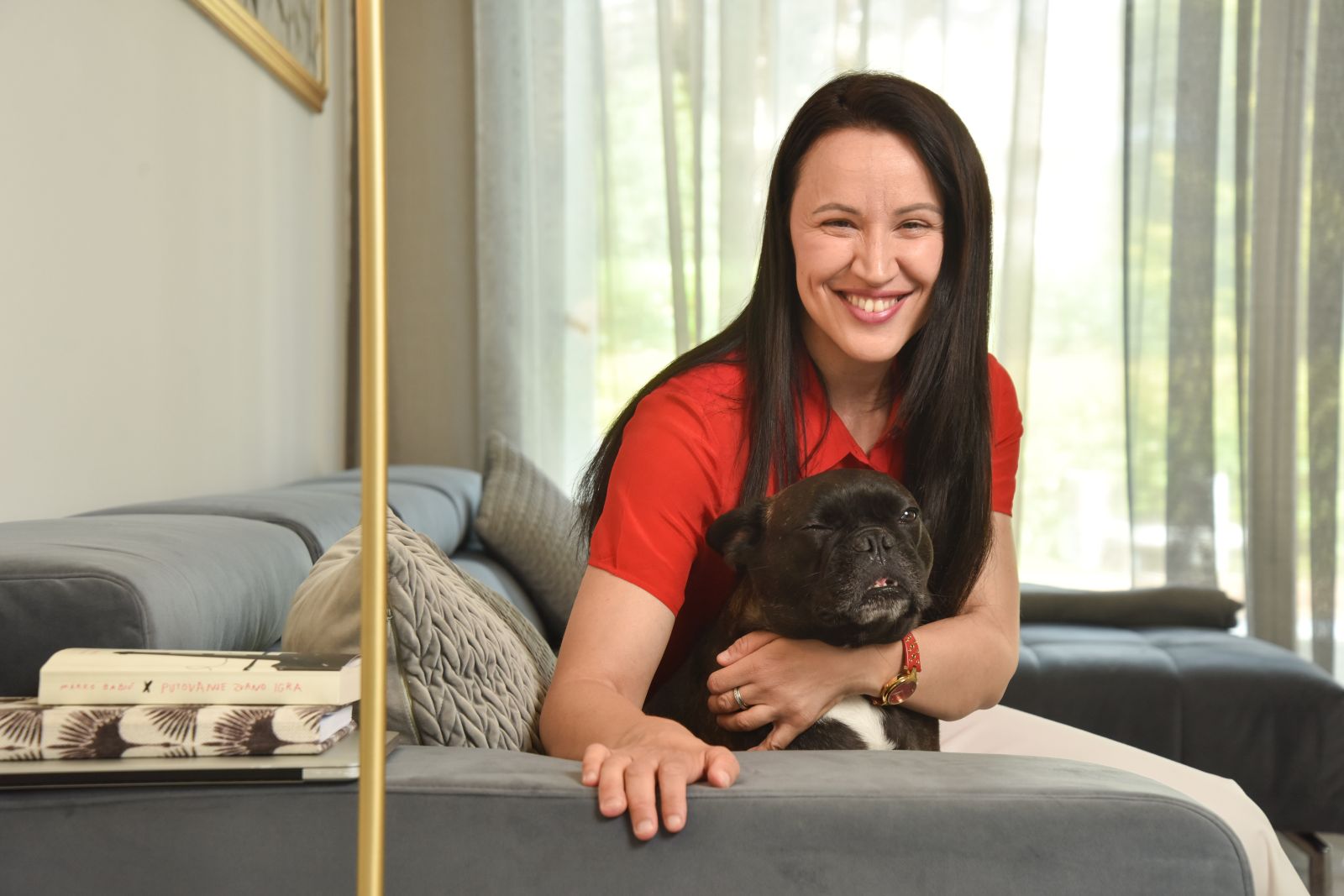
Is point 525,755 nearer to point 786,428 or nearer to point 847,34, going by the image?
point 786,428

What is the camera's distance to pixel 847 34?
3604mm

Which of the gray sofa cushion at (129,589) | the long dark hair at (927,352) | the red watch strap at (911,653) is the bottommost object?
the red watch strap at (911,653)

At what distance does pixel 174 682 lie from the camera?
875 millimetres

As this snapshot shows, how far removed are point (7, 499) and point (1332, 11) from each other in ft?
12.7

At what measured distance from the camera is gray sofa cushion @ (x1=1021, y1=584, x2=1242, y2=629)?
284 centimetres

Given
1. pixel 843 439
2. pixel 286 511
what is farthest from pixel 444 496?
pixel 843 439

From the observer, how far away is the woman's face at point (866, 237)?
4.24ft

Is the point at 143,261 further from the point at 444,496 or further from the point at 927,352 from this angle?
the point at 927,352

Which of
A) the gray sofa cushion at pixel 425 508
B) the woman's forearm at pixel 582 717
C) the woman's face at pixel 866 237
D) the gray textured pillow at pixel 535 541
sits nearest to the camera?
the woman's forearm at pixel 582 717

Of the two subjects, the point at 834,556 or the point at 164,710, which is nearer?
the point at 164,710

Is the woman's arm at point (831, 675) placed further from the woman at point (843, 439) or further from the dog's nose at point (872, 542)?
the dog's nose at point (872, 542)

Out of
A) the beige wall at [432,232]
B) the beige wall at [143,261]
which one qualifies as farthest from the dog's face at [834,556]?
the beige wall at [432,232]

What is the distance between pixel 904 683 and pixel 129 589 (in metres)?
0.78

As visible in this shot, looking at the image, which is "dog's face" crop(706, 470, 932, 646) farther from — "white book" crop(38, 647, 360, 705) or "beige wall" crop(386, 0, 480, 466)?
"beige wall" crop(386, 0, 480, 466)
